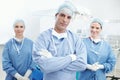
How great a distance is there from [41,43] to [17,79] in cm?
95

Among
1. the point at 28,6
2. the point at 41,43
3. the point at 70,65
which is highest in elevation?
the point at 28,6

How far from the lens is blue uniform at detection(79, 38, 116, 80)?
216 cm

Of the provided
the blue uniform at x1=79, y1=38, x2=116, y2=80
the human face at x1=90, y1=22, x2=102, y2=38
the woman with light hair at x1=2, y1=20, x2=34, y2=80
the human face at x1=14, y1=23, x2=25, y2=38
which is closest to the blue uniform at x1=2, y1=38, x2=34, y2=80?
the woman with light hair at x1=2, y1=20, x2=34, y2=80

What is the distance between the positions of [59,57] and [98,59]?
0.80 meters

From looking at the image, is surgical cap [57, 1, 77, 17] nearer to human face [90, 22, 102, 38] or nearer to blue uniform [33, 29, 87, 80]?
blue uniform [33, 29, 87, 80]

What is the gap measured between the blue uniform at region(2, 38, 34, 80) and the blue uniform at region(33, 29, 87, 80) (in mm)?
795

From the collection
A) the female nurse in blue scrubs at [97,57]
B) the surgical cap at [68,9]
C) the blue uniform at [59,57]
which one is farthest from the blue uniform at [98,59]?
the surgical cap at [68,9]

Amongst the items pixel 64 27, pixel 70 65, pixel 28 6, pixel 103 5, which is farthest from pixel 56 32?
pixel 103 5

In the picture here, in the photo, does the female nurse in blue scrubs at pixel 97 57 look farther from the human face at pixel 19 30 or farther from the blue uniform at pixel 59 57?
the human face at pixel 19 30

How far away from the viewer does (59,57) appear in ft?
4.84

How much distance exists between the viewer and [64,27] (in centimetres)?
157

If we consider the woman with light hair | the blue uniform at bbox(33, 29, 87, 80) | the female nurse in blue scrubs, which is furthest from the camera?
the woman with light hair

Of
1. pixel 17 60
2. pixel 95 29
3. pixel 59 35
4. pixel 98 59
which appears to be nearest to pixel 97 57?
pixel 98 59

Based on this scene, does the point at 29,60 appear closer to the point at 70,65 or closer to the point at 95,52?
the point at 95,52
